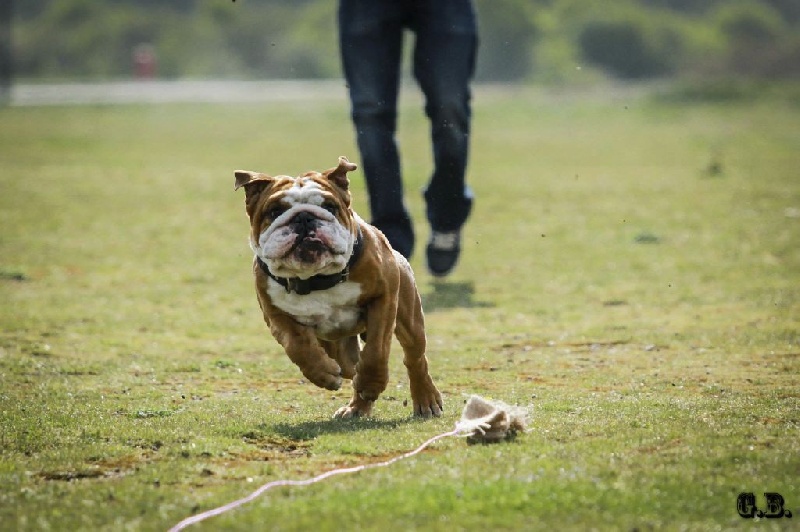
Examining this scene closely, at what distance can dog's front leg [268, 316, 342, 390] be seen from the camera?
19.3 ft

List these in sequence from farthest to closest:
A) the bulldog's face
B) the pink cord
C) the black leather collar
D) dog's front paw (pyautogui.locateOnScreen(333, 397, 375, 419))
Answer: dog's front paw (pyautogui.locateOnScreen(333, 397, 375, 419)) < the black leather collar < the bulldog's face < the pink cord

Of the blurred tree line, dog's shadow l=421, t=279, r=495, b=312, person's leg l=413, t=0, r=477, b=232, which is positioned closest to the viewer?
person's leg l=413, t=0, r=477, b=232

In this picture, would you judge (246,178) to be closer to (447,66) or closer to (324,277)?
(324,277)

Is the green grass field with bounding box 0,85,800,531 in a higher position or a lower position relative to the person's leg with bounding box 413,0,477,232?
lower

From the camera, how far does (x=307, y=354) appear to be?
588 centimetres

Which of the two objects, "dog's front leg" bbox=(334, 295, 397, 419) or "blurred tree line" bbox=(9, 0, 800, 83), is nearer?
"dog's front leg" bbox=(334, 295, 397, 419)

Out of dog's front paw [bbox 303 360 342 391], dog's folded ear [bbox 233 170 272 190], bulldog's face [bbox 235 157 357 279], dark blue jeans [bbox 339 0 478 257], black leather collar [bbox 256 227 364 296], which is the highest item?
dark blue jeans [bbox 339 0 478 257]


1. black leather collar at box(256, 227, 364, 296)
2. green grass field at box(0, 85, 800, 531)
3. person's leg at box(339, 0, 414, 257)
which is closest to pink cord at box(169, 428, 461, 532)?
green grass field at box(0, 85, 800, 531)

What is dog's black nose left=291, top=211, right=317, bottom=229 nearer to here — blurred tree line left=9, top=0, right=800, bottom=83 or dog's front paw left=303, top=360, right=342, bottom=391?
dog's front paw left=303, top=360, right=342, bottom=391

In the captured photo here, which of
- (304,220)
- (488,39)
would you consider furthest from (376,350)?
(488,39)

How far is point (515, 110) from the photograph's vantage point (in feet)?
122

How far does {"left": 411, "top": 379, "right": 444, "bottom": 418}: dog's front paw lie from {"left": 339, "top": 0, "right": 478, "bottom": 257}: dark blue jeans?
106 inches

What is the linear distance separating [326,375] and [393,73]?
12.1 ft

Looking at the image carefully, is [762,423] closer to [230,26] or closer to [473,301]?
[473,301]
